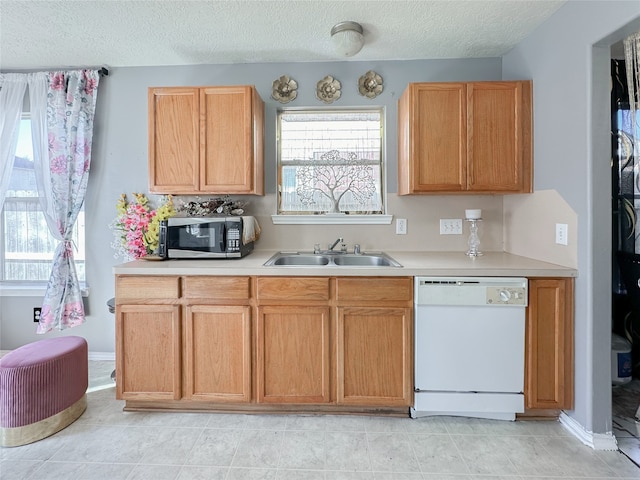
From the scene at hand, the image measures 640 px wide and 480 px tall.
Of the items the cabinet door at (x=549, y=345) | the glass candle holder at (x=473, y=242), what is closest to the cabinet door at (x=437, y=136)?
the glass candle holder at (x=473, y=242)

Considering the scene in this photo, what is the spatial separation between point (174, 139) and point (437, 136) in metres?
1.89

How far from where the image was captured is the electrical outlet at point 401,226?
Answer: 2553mm

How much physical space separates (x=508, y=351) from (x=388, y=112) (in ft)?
6.36

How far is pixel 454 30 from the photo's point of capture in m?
2.13

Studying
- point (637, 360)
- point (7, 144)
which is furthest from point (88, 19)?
point (637, 360)

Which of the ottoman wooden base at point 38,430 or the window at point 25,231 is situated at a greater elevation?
the window at point 25,231

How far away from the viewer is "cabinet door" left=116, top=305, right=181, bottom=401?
1.88 metres

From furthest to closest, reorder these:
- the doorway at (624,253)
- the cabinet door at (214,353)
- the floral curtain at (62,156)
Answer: the floral curtain at (62,156) < the doorway at (624,253) < the cabinet door at (214,353)

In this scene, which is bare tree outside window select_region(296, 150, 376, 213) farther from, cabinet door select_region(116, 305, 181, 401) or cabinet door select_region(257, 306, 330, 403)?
cabinet door select_region(116, 305, 181, 401)

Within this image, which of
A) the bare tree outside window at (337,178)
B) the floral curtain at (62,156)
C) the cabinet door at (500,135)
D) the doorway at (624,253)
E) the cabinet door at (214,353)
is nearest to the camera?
the cabinet door at (214,353)

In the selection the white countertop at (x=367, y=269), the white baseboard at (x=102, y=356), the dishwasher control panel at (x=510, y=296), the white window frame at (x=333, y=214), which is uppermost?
the white window frame at (x=333, y=214)

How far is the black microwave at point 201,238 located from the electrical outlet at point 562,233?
2.02 meters

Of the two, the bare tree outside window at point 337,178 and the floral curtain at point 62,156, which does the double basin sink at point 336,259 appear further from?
the floral curtain at point 62,156

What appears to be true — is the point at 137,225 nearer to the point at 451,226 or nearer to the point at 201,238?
the point at 201,238
